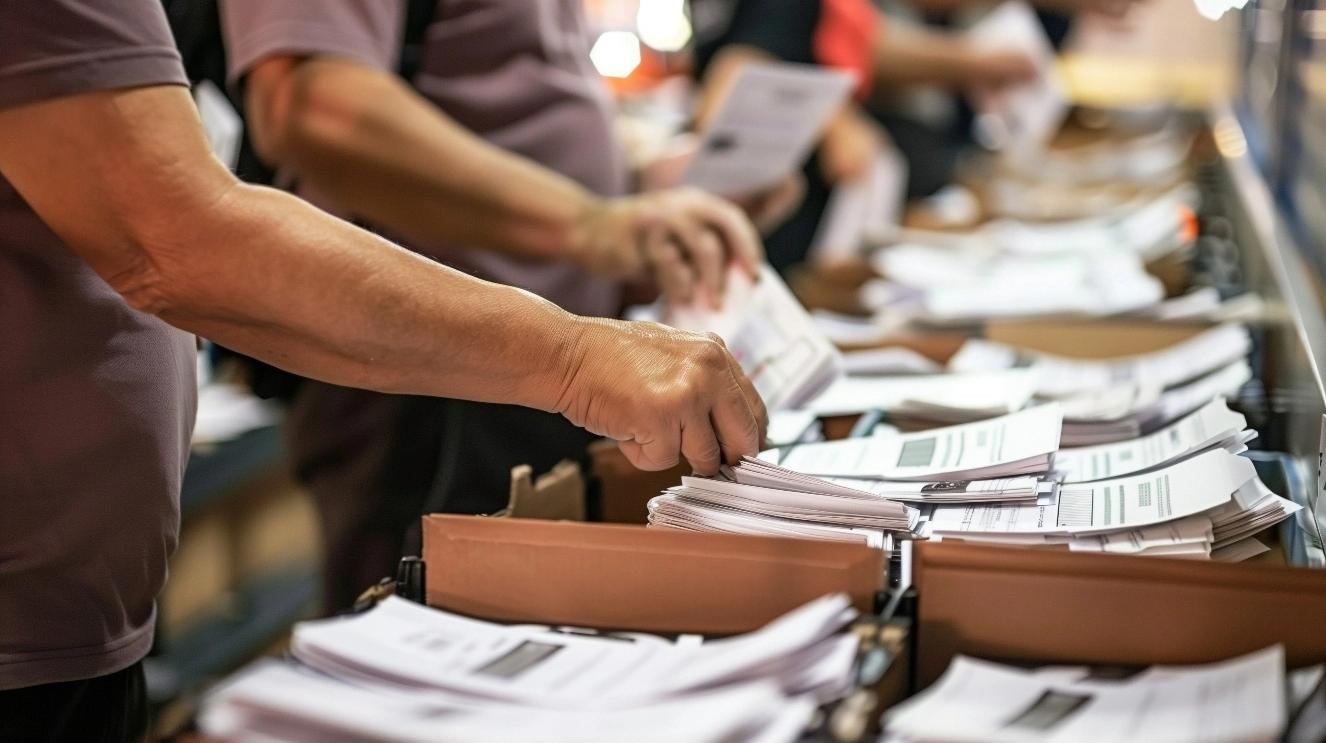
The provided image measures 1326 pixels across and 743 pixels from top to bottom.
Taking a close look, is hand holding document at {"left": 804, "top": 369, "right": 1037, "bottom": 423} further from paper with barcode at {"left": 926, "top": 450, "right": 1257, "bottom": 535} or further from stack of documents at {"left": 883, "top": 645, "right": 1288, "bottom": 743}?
stack of documents at {"left": 883, "top": 645, "right": 1288, "bottom": 743}

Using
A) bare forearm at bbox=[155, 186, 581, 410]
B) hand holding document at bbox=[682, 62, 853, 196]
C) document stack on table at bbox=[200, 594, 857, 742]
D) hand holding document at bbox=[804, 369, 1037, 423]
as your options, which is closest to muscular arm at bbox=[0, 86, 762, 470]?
bare forearm at bbox=[155, 186, 581, 410]

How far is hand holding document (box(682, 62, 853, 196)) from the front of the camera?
205 centimetres

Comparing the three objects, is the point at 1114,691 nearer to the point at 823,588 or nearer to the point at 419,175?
the point at 823,588

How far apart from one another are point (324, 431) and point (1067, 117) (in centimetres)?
462

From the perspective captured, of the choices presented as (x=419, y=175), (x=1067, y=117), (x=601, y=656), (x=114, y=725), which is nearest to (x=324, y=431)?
(x=419, y=175)

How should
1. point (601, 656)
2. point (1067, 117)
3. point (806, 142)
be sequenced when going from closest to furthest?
point (601, 656) < point (806, 142) < point (1067, 117)

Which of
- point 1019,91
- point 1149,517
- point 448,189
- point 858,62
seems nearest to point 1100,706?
point 1149,517

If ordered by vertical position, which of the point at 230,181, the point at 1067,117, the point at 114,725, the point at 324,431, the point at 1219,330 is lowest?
the point at 114,725

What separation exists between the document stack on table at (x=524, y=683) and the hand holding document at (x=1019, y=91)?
3.58m

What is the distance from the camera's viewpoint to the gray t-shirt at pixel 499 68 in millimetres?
1717

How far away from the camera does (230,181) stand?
1.05 metres

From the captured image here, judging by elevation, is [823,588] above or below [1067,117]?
below

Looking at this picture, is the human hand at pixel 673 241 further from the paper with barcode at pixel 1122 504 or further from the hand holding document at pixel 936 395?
the paper with barcode at pixel 1122 504

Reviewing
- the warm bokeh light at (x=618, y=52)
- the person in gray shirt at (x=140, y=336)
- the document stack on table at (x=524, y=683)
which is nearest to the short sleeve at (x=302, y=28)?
the person in gray shirt at (x=140, y=336)
